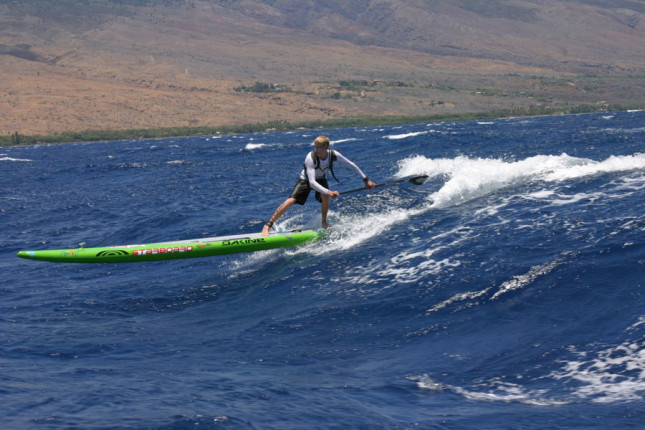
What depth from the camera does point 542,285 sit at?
9.78m

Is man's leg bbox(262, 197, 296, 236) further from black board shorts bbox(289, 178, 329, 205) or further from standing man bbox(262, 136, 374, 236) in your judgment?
black board shorts bbox(289, 178, 329, 205)

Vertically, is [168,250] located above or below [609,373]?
below

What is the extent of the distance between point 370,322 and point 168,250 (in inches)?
228

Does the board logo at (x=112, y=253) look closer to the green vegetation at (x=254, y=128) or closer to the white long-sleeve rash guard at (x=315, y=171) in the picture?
the white long-sleeve rash guard at (x=315, y=171)

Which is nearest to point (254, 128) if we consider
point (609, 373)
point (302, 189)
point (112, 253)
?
point (302, 189)

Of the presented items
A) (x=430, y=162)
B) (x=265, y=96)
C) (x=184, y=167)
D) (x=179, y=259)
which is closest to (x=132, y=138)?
(x=265, y=96)

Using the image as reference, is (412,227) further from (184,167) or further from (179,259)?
(184,167)

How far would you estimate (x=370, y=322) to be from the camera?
953 centimetres

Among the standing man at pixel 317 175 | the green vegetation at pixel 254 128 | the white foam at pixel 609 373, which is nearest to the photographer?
the white foam at pixel 609 373

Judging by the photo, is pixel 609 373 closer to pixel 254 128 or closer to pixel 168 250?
pixel 168 250

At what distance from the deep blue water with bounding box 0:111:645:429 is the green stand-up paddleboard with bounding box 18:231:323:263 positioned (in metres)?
0.42

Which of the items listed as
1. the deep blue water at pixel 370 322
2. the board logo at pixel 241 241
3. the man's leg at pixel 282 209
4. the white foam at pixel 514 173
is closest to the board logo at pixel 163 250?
the deep blue water at pixel 370 322

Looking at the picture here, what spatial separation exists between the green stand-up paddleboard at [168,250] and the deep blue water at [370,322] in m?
0.42

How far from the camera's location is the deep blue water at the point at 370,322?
687 centimetres
